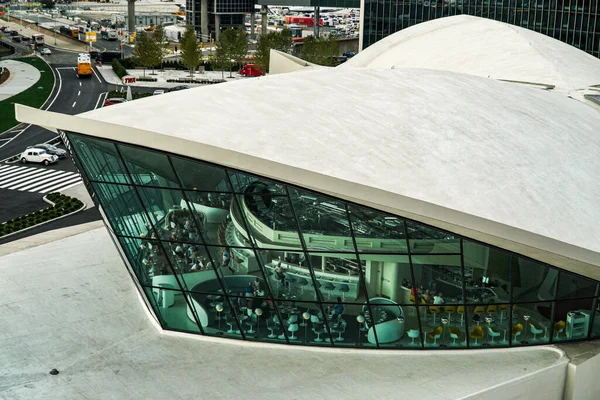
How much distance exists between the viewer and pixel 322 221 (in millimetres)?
27891

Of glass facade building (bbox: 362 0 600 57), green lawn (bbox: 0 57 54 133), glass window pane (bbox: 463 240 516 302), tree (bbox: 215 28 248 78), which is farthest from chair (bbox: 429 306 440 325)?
tree (bbox: 215 28 248 78)

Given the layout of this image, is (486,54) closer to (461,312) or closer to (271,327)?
(461,312)

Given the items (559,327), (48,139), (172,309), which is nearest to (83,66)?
(48,139)

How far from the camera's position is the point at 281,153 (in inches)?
1118

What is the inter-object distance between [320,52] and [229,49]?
433 inches

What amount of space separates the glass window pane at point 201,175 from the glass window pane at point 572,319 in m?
11.9

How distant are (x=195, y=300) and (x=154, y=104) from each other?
715 centimetres

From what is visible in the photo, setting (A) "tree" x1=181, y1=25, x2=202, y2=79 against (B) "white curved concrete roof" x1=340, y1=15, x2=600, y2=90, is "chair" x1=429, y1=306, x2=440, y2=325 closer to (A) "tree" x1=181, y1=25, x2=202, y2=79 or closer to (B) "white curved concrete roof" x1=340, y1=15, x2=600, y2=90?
(B) "white curved concrete roof" x1=340, y1=15, x2=600, y2=90

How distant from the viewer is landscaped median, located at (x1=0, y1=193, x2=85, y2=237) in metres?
50.1

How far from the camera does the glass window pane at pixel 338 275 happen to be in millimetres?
28484

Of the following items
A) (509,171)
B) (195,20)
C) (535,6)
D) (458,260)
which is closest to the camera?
(458,260)

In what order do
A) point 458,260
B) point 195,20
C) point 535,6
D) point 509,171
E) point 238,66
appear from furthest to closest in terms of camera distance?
point 195,20, point 238,66, point 535,6, point 509,171, point 458,260

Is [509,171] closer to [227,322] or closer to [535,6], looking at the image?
[227,322]

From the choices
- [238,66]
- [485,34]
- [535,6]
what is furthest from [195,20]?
[485,34]
